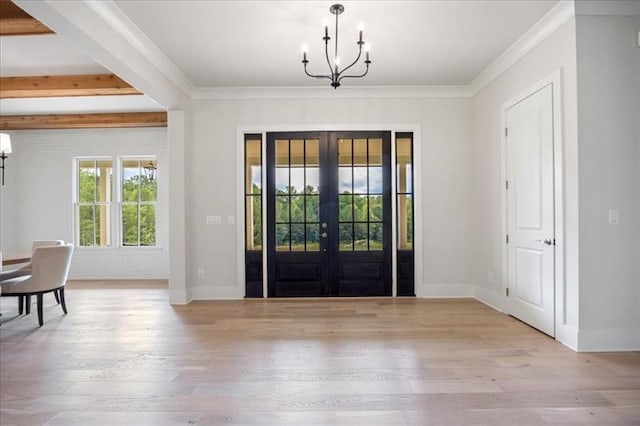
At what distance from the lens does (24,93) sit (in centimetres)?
526

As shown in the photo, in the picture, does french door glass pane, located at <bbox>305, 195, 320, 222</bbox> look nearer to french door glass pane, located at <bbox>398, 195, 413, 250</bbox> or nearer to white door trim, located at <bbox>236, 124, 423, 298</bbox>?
white door trim, located at <bbox>236, 124, 423, 298</bbox>

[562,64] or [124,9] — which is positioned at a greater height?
[124,9]

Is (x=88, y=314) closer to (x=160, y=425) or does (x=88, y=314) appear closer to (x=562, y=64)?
(x=160, y=425)

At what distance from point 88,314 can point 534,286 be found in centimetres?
504

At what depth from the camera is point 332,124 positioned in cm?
527

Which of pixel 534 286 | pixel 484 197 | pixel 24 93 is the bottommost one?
pixel 534 286

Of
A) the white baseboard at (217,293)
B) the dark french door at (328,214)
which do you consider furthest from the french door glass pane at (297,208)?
the white baseboard at (217,293)

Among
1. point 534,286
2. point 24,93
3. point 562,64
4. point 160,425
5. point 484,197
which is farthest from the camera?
point 24,93

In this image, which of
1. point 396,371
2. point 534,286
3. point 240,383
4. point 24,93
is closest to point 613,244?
point 534,286

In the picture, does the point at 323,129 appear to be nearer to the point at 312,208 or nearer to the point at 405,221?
the point at 312,208

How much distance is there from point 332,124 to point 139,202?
4435 millimetres

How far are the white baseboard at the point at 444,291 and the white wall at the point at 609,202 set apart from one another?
2102mm

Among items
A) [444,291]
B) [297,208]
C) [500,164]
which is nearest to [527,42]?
[500,164]

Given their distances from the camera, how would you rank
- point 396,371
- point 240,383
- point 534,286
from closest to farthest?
1. point 240,383
2. point 396,371
3. point 534,286
